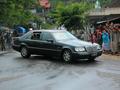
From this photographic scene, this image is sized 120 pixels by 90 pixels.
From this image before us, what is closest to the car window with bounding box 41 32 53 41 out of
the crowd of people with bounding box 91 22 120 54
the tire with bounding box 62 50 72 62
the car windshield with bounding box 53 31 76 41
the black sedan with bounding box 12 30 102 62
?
the black sedan with bounding box 12 30 102 62

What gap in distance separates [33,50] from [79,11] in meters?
18.4

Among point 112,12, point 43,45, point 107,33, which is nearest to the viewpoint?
point 43,45

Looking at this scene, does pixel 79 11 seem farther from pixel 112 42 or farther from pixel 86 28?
pixel 112 42

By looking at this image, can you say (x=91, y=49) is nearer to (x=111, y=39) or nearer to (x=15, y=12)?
(x=111, y=39)

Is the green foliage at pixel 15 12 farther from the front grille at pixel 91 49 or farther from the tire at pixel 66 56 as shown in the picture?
the front grille at pixel 91 49

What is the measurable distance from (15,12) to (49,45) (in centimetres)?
1961

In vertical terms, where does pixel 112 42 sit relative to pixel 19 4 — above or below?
below

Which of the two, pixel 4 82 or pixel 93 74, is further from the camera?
pixel 93 74

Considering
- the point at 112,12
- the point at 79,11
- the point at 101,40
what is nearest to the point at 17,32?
the point at 79,11

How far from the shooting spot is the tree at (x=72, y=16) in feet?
125

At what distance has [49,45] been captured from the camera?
1995 centimetres

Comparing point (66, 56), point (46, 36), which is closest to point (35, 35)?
point (46, 36)

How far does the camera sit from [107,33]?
2352 centimetres

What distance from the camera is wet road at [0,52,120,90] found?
490 inches
